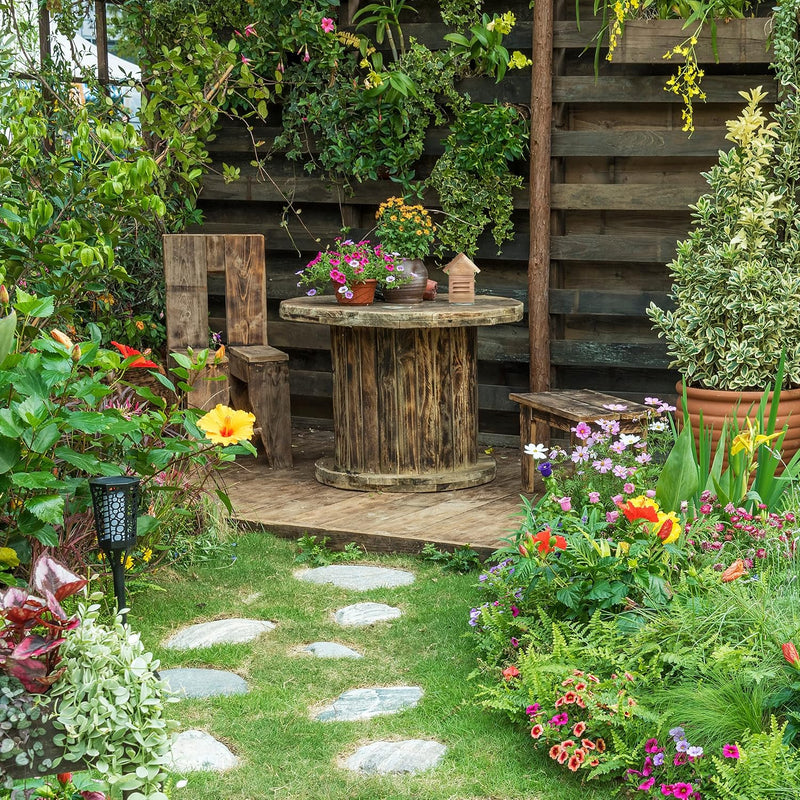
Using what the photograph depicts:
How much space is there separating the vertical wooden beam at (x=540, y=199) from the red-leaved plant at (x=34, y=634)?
421 centimetres

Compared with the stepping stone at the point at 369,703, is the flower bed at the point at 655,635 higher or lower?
higher

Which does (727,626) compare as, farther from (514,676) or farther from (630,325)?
(630,325)

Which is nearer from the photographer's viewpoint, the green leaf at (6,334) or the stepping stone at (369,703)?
the green leaf at (6,334)

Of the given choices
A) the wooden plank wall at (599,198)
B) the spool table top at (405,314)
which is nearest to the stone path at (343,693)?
the spool table top at (405,314)

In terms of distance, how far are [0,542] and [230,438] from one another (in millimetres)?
783

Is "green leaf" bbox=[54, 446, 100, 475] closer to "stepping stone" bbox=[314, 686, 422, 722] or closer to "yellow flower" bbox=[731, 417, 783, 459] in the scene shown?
"stepping stone" bbox=[314, 686, 422, 722]

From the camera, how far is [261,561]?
15.1 feet

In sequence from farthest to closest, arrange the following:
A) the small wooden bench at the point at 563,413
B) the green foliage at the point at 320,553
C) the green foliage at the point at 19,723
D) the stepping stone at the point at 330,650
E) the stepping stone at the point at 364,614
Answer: the small wooden bench at the point at 563,413
the green foliage at the point at 320,553
the stepping stone at the point at 364,614
the stepping stone at the point at 330,650
the green foliage at the point at 19,723

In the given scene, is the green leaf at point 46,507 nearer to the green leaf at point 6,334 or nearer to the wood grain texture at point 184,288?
the green leaf at point 6,334

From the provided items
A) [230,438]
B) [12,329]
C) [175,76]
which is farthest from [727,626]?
[175,76]

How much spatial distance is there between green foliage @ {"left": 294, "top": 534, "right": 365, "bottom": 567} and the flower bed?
1.01 meters

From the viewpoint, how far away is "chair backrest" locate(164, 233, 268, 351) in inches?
237

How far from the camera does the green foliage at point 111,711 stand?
227cm

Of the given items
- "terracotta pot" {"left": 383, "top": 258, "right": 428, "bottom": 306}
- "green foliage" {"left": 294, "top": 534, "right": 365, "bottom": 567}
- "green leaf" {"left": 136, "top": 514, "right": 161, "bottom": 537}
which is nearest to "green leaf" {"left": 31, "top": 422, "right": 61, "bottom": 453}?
"green leaf" {"left": 136, "top": 514, "right": 161, "bottom": 537}
